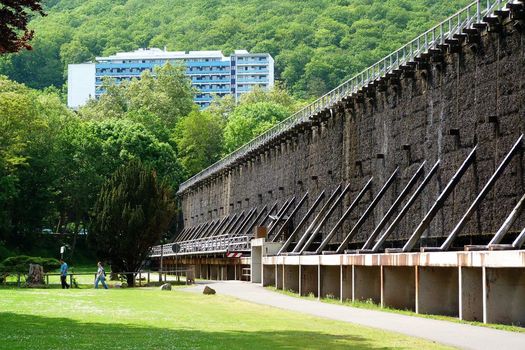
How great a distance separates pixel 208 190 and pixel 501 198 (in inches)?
2568

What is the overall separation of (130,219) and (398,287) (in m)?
26.2

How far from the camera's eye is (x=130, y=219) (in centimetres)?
5456

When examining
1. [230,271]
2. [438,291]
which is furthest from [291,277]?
[230,271]

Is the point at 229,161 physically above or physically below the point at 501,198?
above

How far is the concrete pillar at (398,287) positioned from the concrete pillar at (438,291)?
2395 millimetres

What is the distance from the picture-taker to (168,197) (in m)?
58.2

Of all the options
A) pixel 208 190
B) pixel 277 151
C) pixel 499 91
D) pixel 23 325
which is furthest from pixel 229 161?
→ pixel 23 325

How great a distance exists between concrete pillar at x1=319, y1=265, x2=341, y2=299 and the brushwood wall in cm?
325

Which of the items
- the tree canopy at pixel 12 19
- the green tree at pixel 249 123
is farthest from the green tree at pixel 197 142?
the tree canopy at pixel 12 19

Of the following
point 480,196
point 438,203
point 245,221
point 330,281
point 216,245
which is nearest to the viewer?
point 480,196

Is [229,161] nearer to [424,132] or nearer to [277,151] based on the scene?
[277,151]

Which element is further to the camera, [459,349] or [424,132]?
[424,132]

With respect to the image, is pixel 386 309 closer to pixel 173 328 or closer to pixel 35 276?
pixel 173 328

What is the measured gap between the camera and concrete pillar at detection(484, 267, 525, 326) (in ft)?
76.0
